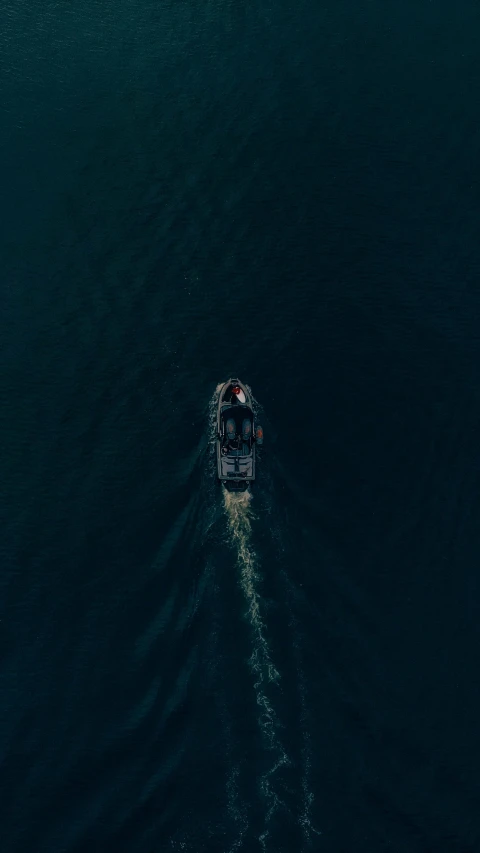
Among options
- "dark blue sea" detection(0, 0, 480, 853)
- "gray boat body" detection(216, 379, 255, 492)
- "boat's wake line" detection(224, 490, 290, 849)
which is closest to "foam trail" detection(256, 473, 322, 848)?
"dark blue sea" detection(0, 0, 480, 853)

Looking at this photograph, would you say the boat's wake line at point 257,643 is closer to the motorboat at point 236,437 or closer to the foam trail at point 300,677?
the motorboat at point 236,437

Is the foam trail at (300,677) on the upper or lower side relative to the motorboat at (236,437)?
lower

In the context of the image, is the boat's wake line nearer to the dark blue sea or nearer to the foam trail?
the dark blue sea

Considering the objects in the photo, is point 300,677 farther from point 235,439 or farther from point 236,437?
point 236,437

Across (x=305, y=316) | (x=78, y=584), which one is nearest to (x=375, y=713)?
(x=78, y=584)

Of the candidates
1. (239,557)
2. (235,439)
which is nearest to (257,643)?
(239,557)

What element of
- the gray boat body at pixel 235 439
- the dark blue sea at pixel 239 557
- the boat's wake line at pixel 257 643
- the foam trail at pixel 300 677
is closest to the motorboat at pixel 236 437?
the gray boat body at pixel 235 439
